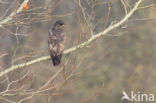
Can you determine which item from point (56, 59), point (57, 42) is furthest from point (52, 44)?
point (56, 59)

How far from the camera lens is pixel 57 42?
9.63 metres

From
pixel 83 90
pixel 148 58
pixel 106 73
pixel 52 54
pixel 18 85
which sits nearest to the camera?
pixel 18 85

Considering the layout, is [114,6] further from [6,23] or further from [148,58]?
[6,23]

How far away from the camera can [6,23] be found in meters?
7.73

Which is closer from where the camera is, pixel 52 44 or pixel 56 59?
pixel 56 59

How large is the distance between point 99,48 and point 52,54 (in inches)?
598

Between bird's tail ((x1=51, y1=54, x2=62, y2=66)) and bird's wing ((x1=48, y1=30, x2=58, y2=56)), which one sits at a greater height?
bird's wing ((x1=48, y1=30, x2=58, y2=56))

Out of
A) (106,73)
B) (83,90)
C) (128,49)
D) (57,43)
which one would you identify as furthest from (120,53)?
(57,43)

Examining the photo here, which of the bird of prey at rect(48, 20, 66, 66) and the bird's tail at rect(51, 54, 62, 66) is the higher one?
the bird of prey at rect(48, 20, 66, 66)

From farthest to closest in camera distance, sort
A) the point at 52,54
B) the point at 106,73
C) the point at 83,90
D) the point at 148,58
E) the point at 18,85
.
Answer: the point at 148,58
the point at 106,73
the point at 83,90
the point at 52,54
the point at 18,85

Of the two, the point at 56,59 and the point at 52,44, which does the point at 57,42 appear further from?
the point at 56,59

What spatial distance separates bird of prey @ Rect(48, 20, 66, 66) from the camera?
9.31 meters

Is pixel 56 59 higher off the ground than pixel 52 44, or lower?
lower

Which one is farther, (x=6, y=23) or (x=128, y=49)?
(x=128, y=49)
